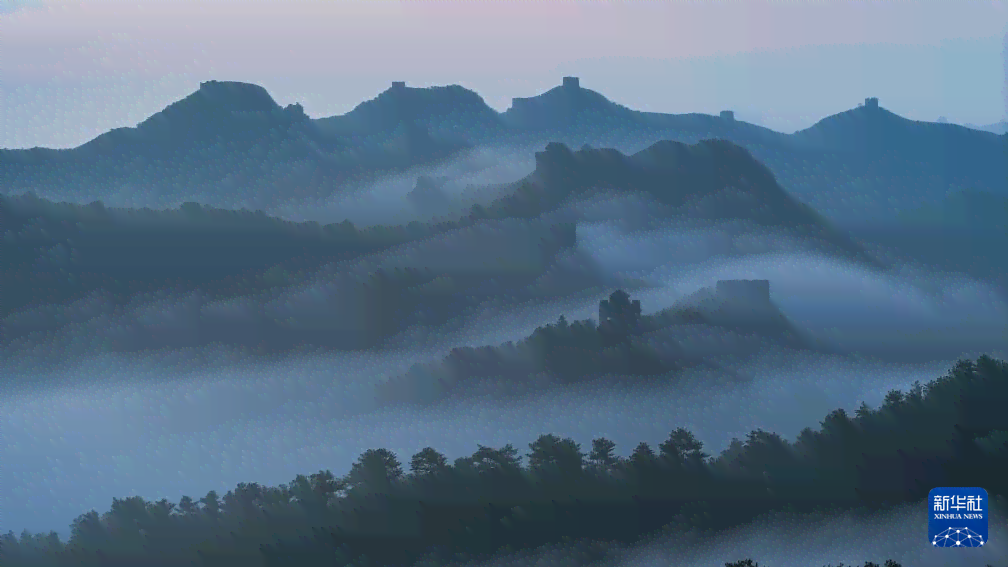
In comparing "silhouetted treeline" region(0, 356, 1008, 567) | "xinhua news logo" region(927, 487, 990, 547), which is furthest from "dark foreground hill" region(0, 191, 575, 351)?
"xinhua news logo" region(927, 487, 990, 547)

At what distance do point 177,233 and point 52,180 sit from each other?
2935cm

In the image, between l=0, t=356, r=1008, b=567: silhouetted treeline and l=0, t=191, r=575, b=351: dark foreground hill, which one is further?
l=0, t=191, r=575, b=351: dark foreground hill

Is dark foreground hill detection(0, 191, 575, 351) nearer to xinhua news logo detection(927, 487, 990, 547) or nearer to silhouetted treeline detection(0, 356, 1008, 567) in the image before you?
silhouetted treeline detection(0, 356, 1008, 567)

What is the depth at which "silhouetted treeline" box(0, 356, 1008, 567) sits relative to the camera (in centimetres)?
6544

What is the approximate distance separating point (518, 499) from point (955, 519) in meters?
27.4

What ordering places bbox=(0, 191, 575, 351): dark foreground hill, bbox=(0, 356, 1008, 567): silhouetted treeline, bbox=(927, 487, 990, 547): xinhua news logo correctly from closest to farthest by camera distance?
1. bbox=(927, 487, 990, 547): xinhua news logo
2. bbox=(0, 356, 1008, 567): silhouetted treeline
3. bbox=(0, 191, 575, 351): dark foreground hill

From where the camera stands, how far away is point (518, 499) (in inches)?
2687

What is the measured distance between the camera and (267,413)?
495 ft

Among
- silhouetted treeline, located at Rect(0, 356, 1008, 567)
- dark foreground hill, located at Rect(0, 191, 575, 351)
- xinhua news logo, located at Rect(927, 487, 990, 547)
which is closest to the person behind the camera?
xinhua news logo, located at Rect(927, 487, 990, 547)

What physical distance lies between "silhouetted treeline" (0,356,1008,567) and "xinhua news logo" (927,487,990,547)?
52.2ft

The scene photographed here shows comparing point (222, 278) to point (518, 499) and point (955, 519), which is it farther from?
point (955, 519)

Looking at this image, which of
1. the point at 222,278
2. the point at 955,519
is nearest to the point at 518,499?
the point at 955,519

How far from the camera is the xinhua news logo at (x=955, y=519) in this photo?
169 ft

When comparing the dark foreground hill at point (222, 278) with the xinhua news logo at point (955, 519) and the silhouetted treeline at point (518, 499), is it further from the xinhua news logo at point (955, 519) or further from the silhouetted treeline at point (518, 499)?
the xinhua news logo at point (955, 519)
